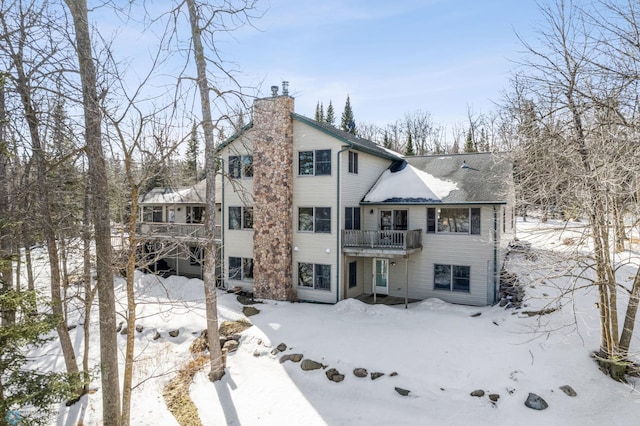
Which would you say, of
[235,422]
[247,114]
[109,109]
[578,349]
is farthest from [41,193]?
[578,349]

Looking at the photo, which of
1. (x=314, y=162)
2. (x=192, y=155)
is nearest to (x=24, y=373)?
(x=314, y=162)

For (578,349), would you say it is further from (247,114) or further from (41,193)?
(41,193)

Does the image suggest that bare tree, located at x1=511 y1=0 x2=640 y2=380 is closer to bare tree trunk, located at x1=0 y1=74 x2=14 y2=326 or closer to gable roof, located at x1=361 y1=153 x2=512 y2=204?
gable roof, located at x1=361 y1=153 x2=512 y2=204

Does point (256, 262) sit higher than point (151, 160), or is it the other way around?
point (151, 160)

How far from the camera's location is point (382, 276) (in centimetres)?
1812

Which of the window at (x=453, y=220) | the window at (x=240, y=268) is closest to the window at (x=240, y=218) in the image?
the window at (x=240, y=268)

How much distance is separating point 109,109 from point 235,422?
7824mm

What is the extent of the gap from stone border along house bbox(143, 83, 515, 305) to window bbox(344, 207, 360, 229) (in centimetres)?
5

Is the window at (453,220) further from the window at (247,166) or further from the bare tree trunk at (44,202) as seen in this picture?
the bare tree trunk at (44,202)

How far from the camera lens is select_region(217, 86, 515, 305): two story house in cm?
1600

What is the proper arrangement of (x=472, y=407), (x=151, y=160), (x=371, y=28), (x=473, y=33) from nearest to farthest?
(x=151, y=160), (x=472, y=407), (x=473, y=33), (x=371, y=28)

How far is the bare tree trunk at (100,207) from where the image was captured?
719 centimetres

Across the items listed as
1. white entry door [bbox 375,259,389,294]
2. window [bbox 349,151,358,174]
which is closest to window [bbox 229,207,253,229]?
window [bbox 349,151,358,174]

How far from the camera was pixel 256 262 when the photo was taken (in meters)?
17.6
